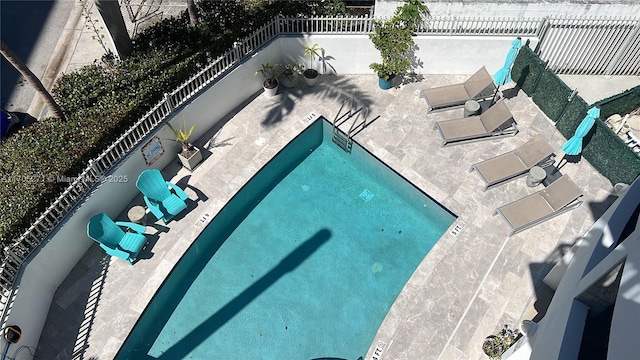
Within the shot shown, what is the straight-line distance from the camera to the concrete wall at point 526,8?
17438mm

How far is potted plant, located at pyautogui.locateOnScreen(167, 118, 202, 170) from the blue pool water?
1983 millimetres

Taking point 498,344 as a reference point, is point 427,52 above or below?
above

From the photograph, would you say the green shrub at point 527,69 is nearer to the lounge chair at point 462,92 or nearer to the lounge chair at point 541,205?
the lounge chair at point 462,92

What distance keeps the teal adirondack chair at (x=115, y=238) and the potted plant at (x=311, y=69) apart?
8.46m

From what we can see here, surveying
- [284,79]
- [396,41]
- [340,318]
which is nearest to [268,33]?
[284,79]

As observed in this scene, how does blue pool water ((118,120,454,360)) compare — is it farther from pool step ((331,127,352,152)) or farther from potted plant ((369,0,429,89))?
potted plant ((369,0,429,89))

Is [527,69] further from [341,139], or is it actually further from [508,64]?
[341,139]

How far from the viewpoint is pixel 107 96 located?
15359 millimetres

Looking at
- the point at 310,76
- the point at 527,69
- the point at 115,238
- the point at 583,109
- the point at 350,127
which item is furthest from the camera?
the point at 310,76

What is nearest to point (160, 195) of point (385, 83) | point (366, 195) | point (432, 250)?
point (366, 195)

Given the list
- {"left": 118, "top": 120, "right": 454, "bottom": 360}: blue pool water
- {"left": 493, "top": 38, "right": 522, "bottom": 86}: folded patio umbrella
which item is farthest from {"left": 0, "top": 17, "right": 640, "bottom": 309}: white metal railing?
{"left": 118, "top": 120, "right": 454, "bottom": 360}: blue pool water

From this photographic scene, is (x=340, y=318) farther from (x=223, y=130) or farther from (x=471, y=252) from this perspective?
(x=223, y=130)

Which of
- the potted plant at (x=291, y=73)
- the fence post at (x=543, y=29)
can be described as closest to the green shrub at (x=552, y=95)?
the fence post at (x=543, y=29)

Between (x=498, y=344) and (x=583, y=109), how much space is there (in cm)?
859
